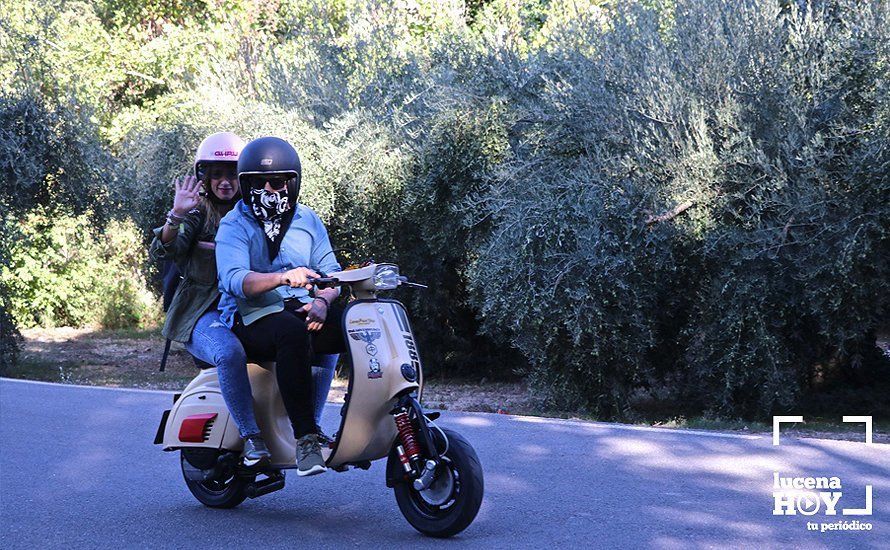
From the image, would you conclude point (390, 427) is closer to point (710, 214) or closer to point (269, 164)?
point (269, 164)

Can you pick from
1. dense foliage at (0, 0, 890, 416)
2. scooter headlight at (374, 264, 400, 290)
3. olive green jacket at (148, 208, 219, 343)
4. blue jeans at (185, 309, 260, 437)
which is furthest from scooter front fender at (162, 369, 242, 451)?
dense foliage at (0, 0, 890, 416)

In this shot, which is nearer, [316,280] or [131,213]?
[316,280]

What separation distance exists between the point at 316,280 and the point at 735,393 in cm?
707

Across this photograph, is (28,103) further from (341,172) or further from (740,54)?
(740,54)

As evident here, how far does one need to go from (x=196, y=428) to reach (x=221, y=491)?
510 mm

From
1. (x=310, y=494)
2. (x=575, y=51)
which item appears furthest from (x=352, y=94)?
(x=310, y=494)

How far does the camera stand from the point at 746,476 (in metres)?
6.82

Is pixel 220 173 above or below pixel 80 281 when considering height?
below

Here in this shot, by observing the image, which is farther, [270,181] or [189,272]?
[189,272]

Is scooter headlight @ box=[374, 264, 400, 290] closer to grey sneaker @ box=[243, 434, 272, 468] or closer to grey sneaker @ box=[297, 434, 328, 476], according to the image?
grey sneaker @ box=[297, 434, 328, 476]

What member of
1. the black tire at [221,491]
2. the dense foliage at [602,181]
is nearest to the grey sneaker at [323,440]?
the black tire at [221,491]

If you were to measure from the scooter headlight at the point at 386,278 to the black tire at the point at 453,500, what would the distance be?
0.72 metres

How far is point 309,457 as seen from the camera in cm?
555

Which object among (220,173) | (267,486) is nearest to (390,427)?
(267,486)
